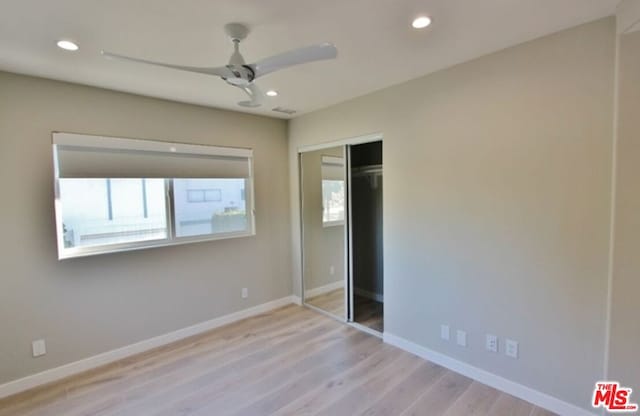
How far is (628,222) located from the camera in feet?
5.86

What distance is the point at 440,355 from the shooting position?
277 centimetres

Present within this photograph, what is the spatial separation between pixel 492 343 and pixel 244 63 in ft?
8.76

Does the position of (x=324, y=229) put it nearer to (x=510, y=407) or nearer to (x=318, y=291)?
(x=318, y=291)

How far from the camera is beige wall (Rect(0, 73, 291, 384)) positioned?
2486 mm

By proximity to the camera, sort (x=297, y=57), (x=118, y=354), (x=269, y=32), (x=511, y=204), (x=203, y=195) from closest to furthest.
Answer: (x=297, y=57) < (x=269, y=32) < (x=511, y=204) < (x=118, y=354) < (x=203, y=195)

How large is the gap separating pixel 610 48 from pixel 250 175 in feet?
11.0

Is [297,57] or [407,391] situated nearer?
[297,57]

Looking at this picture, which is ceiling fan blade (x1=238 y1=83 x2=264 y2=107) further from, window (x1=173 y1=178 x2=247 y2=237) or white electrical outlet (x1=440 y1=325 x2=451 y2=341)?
white electrical outlet (x1=440 y1=325 x2=451 y2=341)

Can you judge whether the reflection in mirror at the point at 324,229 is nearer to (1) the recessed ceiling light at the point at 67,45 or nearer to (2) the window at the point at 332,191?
(2) the window at the point at 332,191

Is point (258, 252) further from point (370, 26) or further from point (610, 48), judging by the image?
point (610, 48)

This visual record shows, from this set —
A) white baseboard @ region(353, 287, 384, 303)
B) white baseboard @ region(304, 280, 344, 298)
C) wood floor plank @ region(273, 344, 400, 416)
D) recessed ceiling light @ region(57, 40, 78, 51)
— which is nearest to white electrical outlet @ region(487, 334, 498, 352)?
wood floor plank @ region(273, 344, 400, 416)

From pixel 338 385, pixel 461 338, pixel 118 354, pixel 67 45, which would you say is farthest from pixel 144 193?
pixel 461 338

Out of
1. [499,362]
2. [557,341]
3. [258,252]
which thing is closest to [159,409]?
[258,252]

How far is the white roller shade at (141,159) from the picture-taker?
8.92 ft
